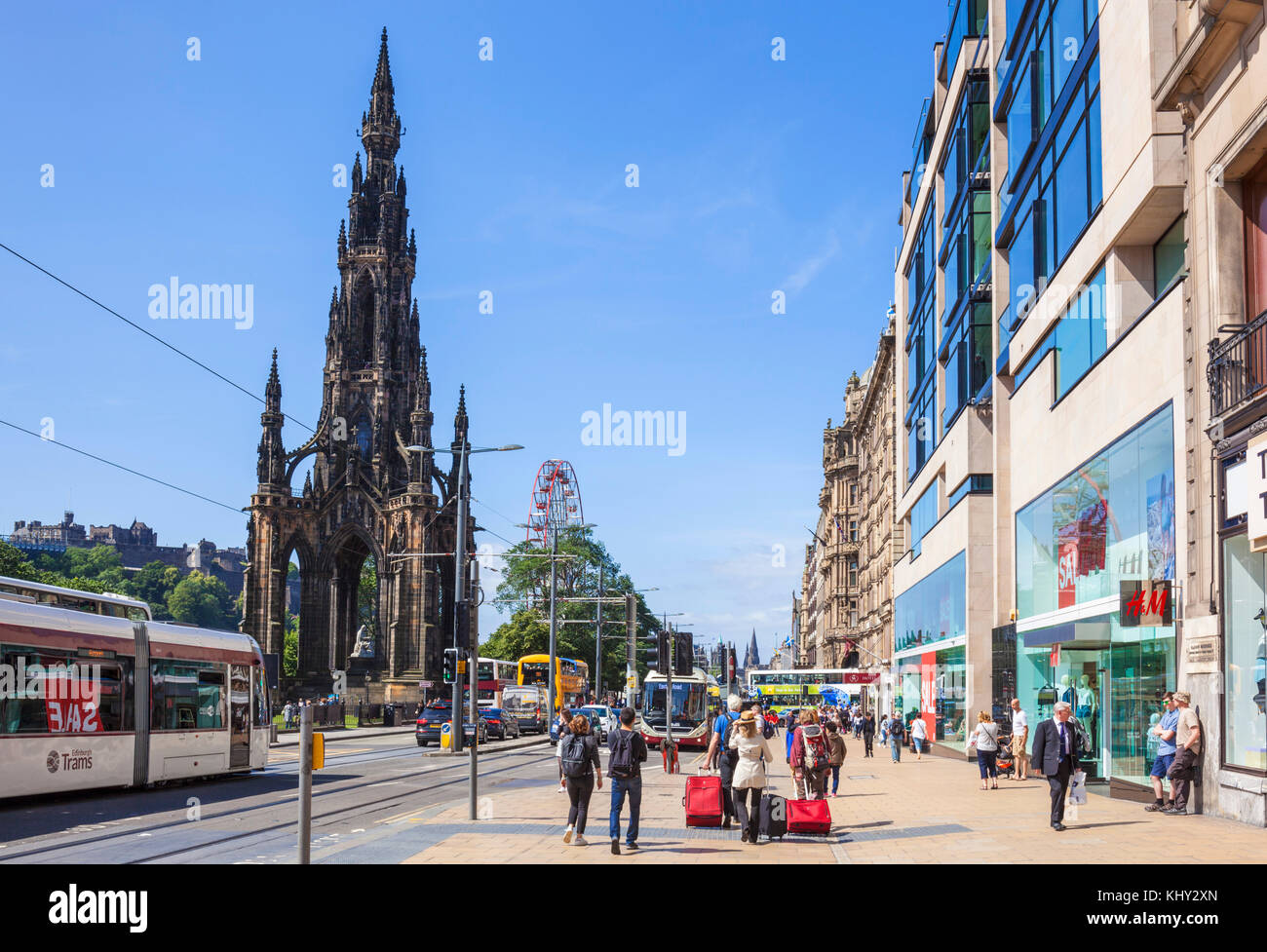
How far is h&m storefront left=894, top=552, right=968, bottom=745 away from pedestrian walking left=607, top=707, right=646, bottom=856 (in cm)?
2527

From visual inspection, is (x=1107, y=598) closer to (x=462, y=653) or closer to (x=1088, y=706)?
(x=1088, y=706)

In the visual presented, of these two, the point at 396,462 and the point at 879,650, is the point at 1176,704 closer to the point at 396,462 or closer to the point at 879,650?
the point at 879,650

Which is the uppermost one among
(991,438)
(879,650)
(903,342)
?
(903,342)

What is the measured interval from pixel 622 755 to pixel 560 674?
194 feet

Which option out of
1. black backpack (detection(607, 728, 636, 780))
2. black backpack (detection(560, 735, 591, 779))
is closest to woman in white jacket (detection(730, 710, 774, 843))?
black backpack (detection(607, 728, 636, 780))

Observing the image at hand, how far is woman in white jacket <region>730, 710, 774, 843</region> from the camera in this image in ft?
50.0

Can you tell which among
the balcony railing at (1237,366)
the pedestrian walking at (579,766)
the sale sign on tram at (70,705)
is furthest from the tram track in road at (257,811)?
the balcony railing at (1237,366)

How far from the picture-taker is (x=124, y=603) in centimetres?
2373

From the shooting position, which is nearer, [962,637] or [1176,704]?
[1176,704]

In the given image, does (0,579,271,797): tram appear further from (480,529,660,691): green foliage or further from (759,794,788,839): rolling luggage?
(480,529,660,691): green foliage

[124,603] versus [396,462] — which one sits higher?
[396,462]
